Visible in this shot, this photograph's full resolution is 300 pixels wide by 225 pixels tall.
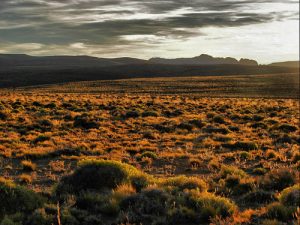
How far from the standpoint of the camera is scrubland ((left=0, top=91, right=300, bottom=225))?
27.3 feet

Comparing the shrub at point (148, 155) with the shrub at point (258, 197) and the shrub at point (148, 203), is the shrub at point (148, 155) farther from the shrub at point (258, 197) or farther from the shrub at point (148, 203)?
the shrub at point (148, 203)

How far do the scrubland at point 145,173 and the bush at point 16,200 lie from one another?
2cm

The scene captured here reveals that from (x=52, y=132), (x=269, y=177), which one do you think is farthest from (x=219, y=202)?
(x=52, y=132)

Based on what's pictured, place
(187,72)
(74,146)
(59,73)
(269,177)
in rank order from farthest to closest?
(187,72)
(59,73)
(74,146)
(269,177)

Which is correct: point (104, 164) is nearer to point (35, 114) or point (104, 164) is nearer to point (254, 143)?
point (254, 143)

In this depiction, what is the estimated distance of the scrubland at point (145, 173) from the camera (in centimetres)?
831

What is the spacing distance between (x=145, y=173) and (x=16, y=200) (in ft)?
13.9

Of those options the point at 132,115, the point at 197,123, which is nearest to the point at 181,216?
the point at 197,123

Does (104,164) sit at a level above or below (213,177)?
above

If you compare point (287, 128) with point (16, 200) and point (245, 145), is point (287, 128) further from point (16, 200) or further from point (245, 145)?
point (16, 200)

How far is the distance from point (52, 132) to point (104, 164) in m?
13.0

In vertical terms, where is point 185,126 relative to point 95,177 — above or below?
below

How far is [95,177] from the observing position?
413 inches

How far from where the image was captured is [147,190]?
9305 mm
